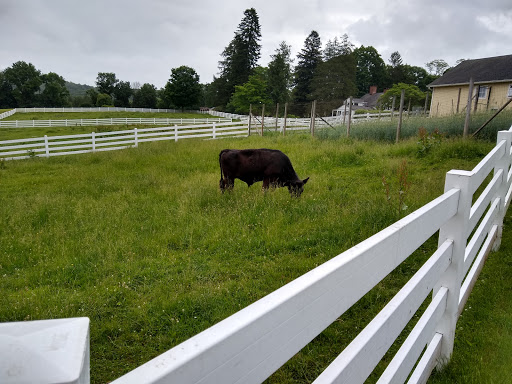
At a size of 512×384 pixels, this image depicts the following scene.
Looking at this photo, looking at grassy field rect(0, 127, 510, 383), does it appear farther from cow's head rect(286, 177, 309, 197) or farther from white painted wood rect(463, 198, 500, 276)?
white painted wood rect(463, 198, 500, 276)

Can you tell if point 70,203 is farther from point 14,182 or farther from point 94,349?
point 94,349

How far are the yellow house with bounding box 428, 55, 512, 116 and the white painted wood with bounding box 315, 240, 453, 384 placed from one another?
25.1 m

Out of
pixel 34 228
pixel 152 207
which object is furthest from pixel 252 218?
pixel 34 228

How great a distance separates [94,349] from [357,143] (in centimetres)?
1112

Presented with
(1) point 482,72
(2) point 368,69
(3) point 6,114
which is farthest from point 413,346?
(2) point 368,69

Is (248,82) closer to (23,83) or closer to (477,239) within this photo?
(23,83)

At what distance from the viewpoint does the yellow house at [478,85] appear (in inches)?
995

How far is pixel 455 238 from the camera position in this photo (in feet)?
7.63

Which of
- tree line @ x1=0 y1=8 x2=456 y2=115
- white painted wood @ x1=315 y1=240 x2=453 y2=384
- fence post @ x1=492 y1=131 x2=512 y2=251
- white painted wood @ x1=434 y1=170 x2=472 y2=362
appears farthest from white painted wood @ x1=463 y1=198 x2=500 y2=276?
tree line @ x1=0 y1=8 x2=456 y2=115

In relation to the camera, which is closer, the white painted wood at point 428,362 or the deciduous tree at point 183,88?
the white painted wood at point 428,362

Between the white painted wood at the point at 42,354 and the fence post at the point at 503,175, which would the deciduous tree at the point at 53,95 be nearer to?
the fence post at the point at 503,175

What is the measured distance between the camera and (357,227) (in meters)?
5.25

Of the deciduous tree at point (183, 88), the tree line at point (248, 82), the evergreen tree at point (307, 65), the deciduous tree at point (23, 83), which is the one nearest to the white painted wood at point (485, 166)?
the tree line at point (248, 82)

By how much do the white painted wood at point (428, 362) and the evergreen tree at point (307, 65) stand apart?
2343 inches
